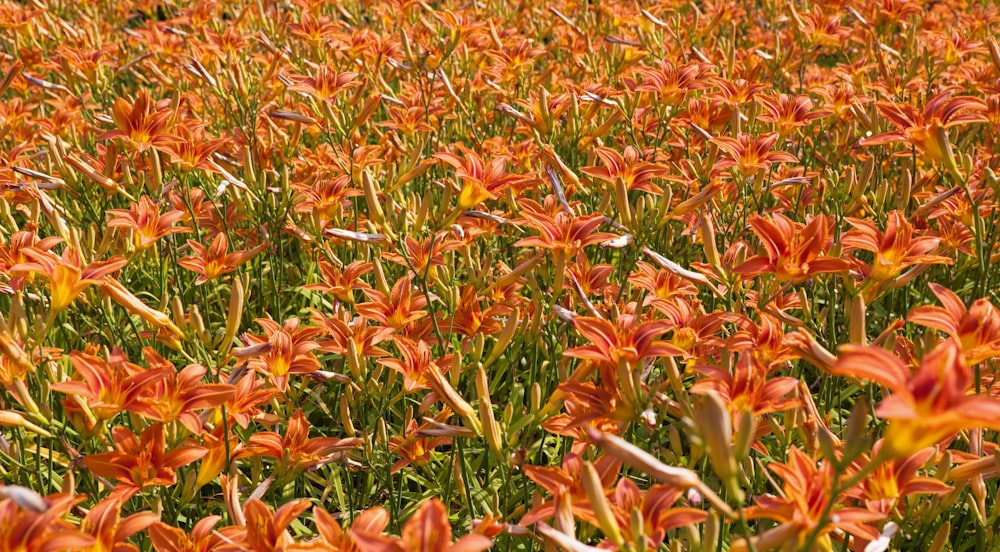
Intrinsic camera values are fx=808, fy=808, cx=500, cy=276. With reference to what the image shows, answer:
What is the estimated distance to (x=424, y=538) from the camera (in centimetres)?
126

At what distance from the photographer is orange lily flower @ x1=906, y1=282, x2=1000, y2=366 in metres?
1.60

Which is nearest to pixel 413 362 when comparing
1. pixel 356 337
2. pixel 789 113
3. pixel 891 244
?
pixel 356 337

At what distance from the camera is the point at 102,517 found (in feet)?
5.09

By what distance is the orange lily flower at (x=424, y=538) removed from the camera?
→ 1.24m

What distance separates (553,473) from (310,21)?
127 inches

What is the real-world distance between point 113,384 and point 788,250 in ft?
5.36

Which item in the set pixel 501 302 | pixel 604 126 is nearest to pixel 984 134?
pixel 604 126

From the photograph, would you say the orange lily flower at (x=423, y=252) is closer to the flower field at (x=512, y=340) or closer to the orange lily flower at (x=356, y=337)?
the flower field at (x=512, y=340)

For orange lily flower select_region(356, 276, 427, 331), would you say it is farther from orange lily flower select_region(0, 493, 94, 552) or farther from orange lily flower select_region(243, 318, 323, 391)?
orange lily flower select_region(0, 493, 94, 552)

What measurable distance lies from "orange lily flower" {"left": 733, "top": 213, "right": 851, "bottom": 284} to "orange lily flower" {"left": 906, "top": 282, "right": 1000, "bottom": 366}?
0.36m

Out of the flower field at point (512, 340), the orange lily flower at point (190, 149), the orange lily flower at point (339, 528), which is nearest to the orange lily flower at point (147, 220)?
the flower field at point (512, 340)

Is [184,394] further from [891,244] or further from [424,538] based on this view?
[891,244]

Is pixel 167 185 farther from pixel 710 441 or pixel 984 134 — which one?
pixel 984 134

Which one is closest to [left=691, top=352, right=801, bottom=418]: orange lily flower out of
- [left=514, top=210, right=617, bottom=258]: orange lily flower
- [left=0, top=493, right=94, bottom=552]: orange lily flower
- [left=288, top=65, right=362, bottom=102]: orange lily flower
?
[left=514, top=210, right=617, bottom=258]: orange lily flower
